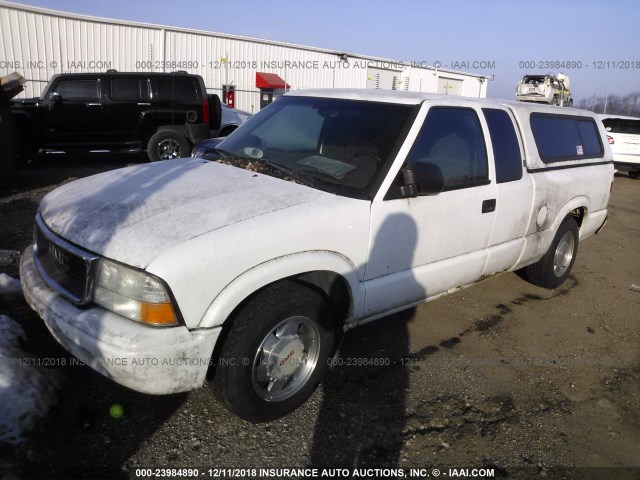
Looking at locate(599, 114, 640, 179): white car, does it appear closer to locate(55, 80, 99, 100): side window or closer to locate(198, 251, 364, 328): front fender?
locate(55, 80, 99, 100): side window

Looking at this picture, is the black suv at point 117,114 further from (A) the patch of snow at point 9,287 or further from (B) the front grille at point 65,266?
(B) the front grille at point 65,266

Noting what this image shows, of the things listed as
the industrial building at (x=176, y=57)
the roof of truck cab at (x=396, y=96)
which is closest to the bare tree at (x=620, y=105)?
the industrial building at (x=176, y=57)

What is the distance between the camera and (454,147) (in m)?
3.63

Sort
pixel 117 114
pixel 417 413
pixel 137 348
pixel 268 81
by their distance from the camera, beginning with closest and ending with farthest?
pixel 137 348 < pixel 417 413 < pixel 117 114 < pixel 268 81

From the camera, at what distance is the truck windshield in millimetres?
3148

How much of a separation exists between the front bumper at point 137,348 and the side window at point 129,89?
909 cm

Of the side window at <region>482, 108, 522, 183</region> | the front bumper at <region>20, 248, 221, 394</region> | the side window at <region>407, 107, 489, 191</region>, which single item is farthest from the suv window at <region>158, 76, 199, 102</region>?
the front bumper at <region>20, 248, 221, 394</region>

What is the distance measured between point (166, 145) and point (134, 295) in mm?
9080

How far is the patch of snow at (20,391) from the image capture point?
100.0 inches

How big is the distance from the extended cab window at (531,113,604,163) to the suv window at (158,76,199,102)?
7.93m

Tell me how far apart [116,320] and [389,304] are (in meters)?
1.69

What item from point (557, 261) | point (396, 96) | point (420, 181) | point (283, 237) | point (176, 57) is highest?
point (176, 57)

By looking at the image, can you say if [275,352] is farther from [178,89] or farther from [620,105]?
[620,105]

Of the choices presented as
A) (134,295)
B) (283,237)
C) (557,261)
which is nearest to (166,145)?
(557,261)
